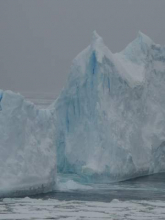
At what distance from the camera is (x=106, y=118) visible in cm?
1634

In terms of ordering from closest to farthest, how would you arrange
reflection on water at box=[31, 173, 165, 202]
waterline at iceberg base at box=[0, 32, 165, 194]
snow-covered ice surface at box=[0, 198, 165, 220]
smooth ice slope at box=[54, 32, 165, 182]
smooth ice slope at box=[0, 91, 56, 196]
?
snow-covered ice surface at box=[0, 198, 165, 220], smooth ice slope at box=[0, 91, 56, 196], reflection on water at box=[31, 173, 165, 202], waterline at iceberg base at box=[0, 32, 165, 194], smooth ice slope at box=[54, 32, 165, 182]

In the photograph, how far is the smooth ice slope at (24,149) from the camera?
507 inches

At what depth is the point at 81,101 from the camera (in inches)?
664

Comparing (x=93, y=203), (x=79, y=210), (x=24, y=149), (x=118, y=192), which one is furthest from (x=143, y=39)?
(x=79, y=210)

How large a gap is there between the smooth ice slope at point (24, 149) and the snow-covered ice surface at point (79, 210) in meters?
0.67

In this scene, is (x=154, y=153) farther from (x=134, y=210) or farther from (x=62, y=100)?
(x=134, y=210)

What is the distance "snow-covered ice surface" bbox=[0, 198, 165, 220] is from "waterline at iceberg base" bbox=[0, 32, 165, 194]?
1758 millimetres

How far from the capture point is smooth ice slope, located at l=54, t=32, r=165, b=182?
637 inches

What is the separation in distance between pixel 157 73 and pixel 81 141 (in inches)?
131

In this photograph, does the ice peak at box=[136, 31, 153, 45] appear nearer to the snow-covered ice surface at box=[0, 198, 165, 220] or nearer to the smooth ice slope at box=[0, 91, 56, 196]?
the smooth ice slope at box=[0, 91, 56, 196]

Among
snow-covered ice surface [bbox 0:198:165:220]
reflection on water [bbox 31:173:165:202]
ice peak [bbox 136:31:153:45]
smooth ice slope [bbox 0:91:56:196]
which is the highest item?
ice peak [bbox 136:31:153:45]

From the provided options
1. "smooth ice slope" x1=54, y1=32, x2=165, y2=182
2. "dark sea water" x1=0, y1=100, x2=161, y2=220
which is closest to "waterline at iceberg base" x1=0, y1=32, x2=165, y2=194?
"smooth ice slope" x1=54, y1=32, x2=165, y2=182

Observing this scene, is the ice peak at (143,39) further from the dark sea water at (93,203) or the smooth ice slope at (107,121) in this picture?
the dark sea water at (93,203)

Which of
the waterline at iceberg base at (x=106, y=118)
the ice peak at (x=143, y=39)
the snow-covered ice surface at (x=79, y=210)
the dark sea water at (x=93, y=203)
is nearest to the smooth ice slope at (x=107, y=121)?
the waterline at iceberg base at (x=106, y=118)
